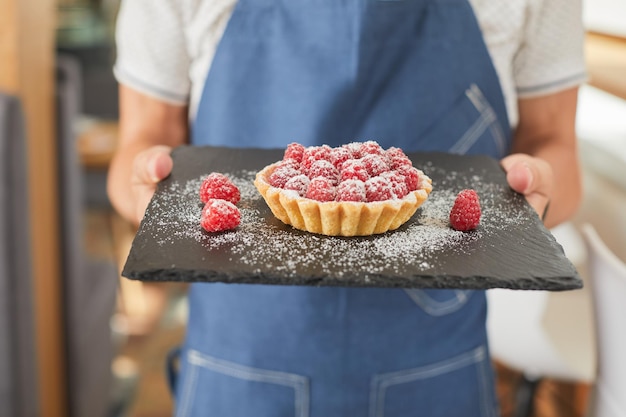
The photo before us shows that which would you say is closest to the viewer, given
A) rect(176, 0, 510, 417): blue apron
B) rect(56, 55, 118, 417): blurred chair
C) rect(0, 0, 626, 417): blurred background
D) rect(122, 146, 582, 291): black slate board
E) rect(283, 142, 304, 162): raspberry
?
rect(122, 146, 582, 291): black slate board

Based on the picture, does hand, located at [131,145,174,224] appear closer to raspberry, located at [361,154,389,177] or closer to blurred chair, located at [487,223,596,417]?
raspberry, located at [361,154,389,177]

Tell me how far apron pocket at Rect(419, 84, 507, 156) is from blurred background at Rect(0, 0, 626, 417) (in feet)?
1.00

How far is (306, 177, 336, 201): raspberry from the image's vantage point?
103cm

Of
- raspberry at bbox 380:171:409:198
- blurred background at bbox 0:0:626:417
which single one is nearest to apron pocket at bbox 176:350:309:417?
raspberry at bbox 380:171:409:198

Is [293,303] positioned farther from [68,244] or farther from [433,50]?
[68,244]

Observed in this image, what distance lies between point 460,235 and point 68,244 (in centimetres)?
143

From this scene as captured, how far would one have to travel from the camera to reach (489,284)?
886 millimetres

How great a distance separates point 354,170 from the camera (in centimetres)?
102

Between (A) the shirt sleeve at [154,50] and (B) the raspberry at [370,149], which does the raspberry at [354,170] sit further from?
(A) the shirt sleeve at [154,50]

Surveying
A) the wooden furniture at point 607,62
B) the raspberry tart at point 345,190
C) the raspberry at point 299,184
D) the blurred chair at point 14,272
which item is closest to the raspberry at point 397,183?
the raspberry tart at point 345,190

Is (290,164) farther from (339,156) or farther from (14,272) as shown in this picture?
(14,272)

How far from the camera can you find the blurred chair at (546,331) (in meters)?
1.80

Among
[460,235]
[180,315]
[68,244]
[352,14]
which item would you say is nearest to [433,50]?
[352,14]

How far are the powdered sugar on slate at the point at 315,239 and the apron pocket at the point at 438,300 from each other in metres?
0.26
